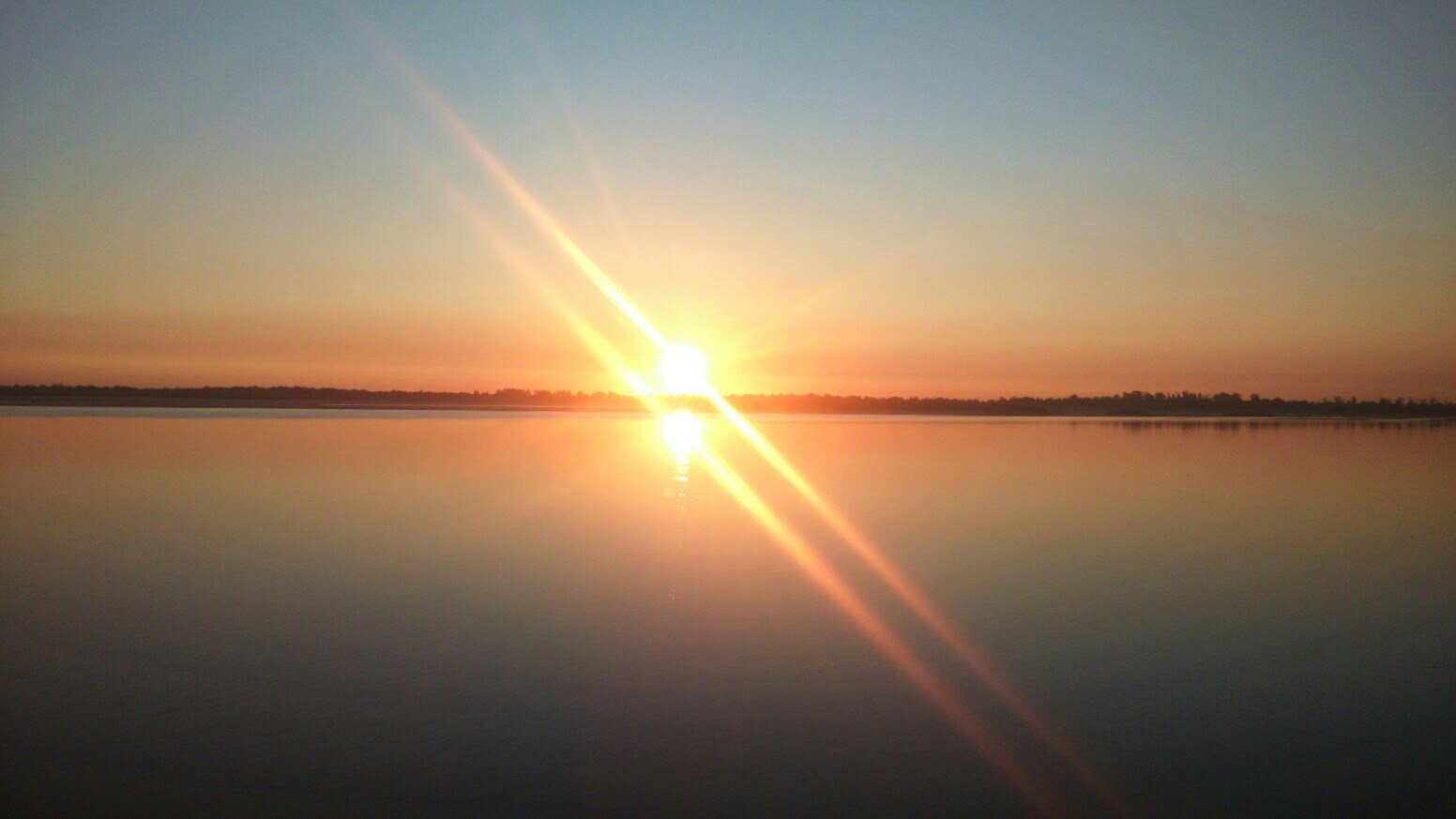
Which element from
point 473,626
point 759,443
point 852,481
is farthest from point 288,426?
point 473,626

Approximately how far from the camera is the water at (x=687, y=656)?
18.8 feet

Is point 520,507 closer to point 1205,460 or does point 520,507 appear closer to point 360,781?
point 360,781

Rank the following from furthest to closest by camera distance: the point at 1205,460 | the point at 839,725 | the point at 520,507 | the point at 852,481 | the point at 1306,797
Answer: the point at 1205,460, the point at 852,481, the point at 520,507, the point at 839,725, the point at 1306,797

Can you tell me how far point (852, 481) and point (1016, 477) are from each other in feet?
13.9

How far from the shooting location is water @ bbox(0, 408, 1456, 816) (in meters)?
5.72

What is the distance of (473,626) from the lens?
9.00 metres

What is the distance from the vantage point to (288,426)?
46.0m

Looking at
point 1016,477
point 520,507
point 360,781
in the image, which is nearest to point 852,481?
point 1016,477

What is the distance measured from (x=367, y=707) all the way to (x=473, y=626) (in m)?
2.19

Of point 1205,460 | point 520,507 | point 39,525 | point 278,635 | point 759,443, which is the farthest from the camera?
point 759,443

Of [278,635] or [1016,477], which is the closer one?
[278,635]

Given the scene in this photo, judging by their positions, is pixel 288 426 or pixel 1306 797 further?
pixel 288 426

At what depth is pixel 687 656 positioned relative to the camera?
27.1ft

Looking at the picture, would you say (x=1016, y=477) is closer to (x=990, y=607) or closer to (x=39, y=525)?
(x=990, y=607)
